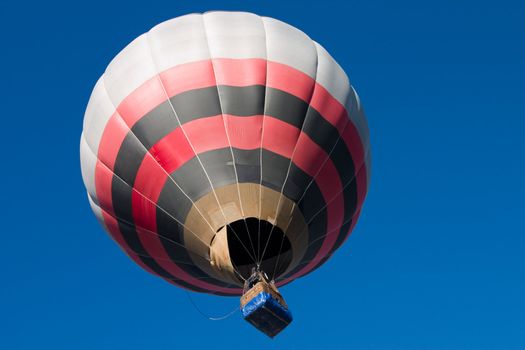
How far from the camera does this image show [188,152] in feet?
49.0

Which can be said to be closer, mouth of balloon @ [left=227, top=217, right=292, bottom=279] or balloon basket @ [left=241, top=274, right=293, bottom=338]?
balloon basket @ [left=241, top=274, right=293, bottom=338]

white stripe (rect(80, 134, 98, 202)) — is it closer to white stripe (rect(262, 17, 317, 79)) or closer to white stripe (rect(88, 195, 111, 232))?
white stripe (rect(88, 195, 111, 232))

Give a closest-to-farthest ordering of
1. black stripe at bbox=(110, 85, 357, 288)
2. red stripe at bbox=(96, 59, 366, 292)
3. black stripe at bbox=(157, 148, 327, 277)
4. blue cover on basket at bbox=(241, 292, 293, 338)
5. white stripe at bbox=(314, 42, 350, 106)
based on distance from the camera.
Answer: blue cover on basket at bbox=(241, 292, 293, 338) → black stripe at bbox=(157, 148, 327, 277) → black stripe at bbox=(110, 85, 357, 288) → red stripe at bbox=(96, 59, 366, 292) → white stripe at bbox=(314, 42, 350, 106)

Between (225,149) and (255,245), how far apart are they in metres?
1.41

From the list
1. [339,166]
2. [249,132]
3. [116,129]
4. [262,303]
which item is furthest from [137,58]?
[262,303]

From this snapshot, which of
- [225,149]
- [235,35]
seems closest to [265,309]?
[225,149]

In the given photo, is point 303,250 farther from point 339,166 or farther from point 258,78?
point 258,78

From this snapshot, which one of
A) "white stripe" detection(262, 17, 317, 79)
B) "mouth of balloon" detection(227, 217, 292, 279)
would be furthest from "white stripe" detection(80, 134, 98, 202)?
"white stripe" detection(262, 17, 317, 79)

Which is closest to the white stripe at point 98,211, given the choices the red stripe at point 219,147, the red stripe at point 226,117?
the red stripe at point 226,117

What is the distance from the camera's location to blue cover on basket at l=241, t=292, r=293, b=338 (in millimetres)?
13984

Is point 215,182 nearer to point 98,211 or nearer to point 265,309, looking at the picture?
point 265,309

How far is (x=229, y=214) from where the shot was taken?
1459cm

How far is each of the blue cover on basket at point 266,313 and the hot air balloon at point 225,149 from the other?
0.21m

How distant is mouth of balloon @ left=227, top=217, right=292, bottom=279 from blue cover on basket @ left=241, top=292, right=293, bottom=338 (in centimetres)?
84
